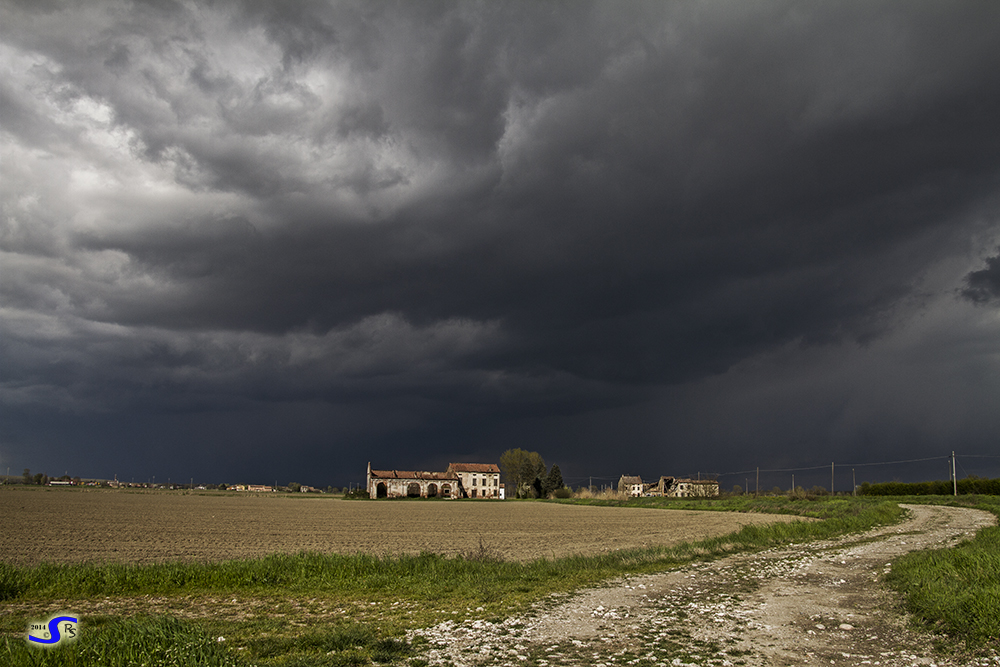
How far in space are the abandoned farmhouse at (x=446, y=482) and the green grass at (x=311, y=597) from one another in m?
148

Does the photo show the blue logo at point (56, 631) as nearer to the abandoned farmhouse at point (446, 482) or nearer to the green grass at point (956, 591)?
the green grass at point (956, 591)

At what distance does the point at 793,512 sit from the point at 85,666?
244 feet

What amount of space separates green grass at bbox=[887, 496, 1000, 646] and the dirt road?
497mm

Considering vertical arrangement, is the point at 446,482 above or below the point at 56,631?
below

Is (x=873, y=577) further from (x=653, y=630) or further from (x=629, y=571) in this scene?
(x=653, y=630)

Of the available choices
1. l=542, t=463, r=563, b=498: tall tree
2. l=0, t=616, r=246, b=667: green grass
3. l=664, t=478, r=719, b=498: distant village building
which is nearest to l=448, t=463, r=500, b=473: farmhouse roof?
l=542, t=463, r=563, b=498: tall tree

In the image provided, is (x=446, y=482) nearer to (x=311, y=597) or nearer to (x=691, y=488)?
(x=691, y=488)

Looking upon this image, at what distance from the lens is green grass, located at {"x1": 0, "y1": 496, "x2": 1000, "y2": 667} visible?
27.8ft

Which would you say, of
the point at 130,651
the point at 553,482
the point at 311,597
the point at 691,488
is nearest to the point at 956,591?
the point at 130,651

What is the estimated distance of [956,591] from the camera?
12219 millimetres

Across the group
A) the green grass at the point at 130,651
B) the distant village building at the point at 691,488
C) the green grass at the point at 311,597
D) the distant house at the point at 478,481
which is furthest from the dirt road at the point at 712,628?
the distant village building at the point at 691,488

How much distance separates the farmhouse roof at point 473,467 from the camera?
176675 millimetres

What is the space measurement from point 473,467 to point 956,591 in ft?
563

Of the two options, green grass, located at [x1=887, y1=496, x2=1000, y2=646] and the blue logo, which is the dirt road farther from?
the blue logo
